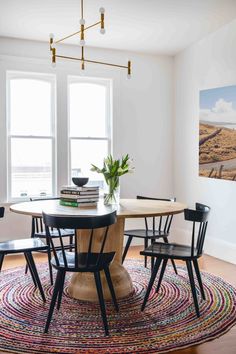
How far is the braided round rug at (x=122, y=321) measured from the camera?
2.77 meters

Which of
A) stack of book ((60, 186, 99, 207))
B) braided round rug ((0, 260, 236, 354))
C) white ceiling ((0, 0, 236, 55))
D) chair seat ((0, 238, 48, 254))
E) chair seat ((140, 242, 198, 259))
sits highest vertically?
white ceiling ((0, 0, 236, 55))

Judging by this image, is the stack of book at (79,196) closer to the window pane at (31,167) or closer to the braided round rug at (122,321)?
the braided round rug at (122,321)

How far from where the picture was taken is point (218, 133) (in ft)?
16.6

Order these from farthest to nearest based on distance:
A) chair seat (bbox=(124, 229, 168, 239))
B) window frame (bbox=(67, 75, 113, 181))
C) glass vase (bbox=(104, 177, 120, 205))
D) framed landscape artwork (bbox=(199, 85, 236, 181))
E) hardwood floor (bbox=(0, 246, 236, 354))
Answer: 1. window frame (bbox=(67, 75, 113, 181))
2. framed landscape artwork (bbox=(199, 85, 236, 181))
3. chair seat (bbox=(124, 229, 168, 239))
4. glass vase (bbox=(104, 177, 120, 205))
5. hardwood floor (bbox=(0, 246, 236, 354))

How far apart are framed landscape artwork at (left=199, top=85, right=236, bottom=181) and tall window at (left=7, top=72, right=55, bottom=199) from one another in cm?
188

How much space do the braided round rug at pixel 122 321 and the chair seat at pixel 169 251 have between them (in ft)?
1.42

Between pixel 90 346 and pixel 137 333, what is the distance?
0.35 metres

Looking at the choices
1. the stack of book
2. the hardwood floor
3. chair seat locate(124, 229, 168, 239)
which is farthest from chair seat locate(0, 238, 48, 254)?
the hardwood floor

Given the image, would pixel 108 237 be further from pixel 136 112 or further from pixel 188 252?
pixel 136 112

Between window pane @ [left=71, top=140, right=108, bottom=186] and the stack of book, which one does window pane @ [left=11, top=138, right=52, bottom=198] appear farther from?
the stack of book

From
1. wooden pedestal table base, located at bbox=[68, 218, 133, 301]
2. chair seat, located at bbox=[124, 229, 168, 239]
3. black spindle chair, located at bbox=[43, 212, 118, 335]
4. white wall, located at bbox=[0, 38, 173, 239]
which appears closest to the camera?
black spindle chair, located at bbox=[43, 212, 118, 335]

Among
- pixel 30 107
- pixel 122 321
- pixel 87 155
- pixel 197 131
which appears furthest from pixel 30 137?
pixel 122 321

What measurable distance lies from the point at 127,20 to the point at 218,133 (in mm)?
1645

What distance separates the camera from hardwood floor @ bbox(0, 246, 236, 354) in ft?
8.88
